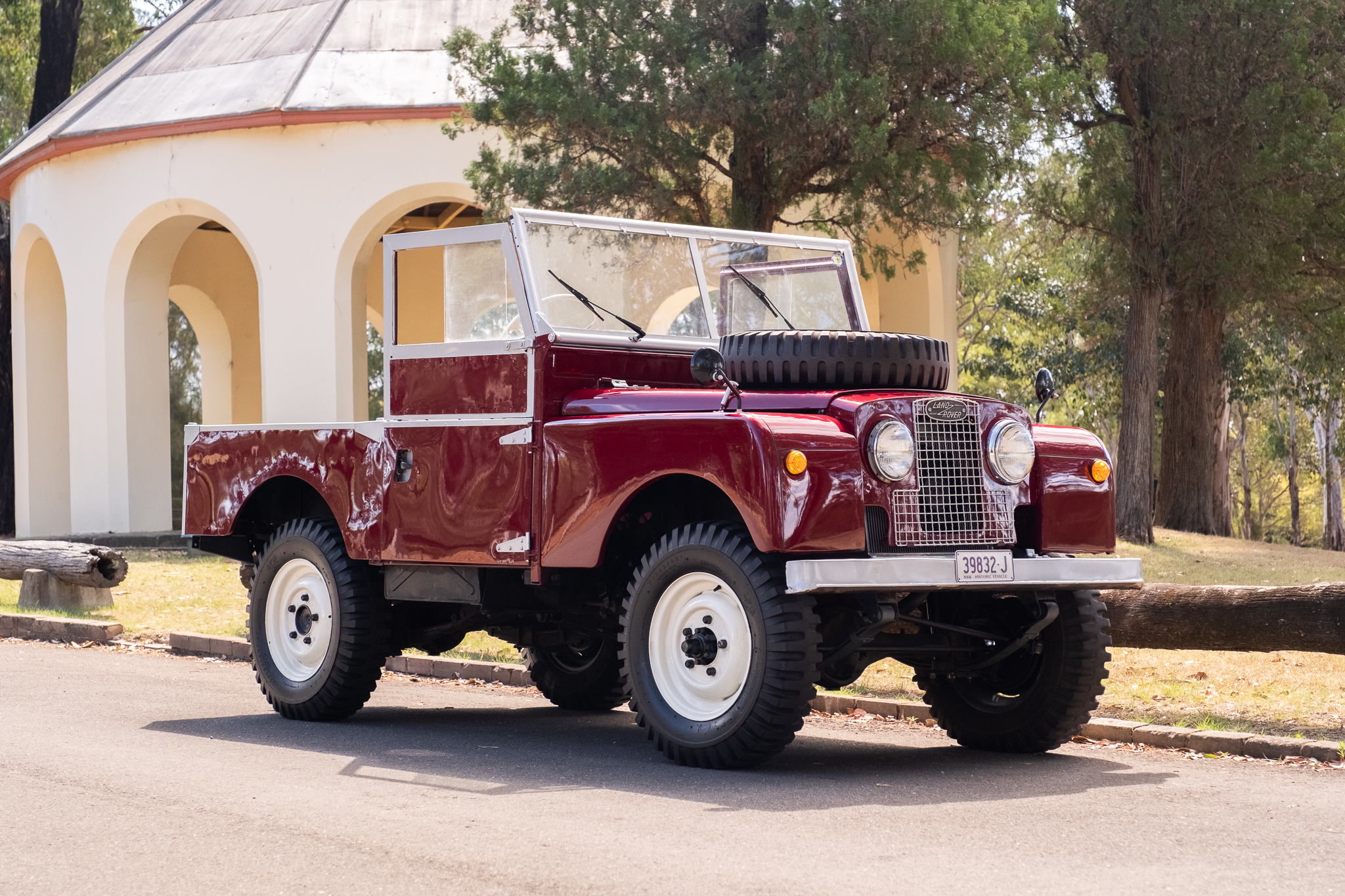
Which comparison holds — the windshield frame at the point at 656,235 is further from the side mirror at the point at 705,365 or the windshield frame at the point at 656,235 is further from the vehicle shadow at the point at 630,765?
the vehicle shadow at the point at 630,765

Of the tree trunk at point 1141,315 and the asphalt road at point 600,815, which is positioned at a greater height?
the tree trunk at point 1141,315

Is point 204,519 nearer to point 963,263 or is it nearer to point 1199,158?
point 1199,158

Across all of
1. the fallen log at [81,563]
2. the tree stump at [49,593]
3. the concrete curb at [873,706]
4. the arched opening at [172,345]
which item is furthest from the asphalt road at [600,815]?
the arched opening at [172,345]

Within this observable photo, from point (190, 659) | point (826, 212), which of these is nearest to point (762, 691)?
point (190, 659)

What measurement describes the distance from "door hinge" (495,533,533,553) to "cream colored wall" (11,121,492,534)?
41.7 feet

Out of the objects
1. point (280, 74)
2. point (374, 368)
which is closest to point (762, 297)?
point (280, 74)

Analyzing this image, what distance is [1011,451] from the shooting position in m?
7.00

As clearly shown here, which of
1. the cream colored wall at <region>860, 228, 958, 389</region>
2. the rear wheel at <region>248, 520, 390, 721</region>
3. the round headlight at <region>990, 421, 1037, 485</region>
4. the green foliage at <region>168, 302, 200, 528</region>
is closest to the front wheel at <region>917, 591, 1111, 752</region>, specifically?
the round headlight at <region>990, 421, 1037, 485</region>

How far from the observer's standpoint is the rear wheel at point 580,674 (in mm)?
9023

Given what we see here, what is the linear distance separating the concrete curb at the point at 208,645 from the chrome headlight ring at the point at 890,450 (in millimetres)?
6418

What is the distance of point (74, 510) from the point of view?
22.2 metres

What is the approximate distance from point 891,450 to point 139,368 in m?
17.5

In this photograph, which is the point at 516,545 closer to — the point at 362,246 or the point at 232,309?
the point at 362,246

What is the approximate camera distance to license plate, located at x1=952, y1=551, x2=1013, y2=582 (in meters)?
6.56
